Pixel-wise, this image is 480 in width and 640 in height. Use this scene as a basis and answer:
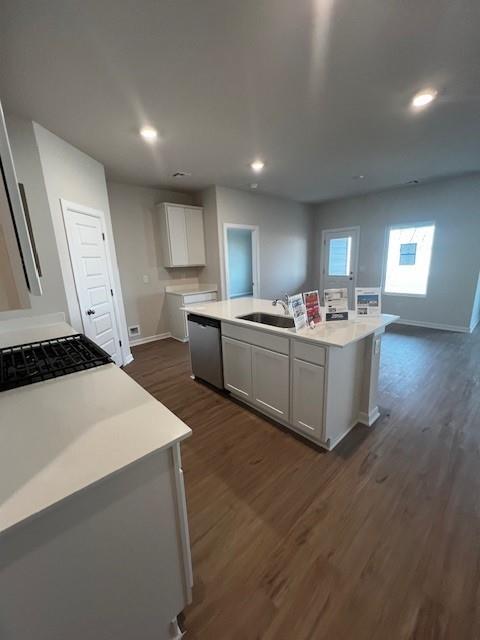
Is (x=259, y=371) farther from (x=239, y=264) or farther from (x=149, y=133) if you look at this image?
(x=239, y=264)

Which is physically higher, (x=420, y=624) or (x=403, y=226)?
(x=403, y=226)

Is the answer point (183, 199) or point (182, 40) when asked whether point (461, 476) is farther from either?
point (183, 199)

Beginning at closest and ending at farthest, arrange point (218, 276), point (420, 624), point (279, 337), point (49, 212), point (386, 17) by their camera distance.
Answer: point (420, 624)
point (386, 17)
point (279, 337)
point (49, 212)
point (218, 276)

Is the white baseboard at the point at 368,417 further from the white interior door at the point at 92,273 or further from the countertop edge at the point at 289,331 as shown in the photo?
the white interior door at the point at 92,273

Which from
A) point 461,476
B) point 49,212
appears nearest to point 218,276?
point 49,212

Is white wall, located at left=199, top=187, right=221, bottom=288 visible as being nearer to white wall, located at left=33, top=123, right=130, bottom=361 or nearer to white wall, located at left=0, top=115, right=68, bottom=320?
white wall, located at left=33, top=123, right=130, bottom=361

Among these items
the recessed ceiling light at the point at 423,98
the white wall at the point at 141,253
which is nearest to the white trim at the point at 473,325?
the recessed ceiling light at the point at 423,98

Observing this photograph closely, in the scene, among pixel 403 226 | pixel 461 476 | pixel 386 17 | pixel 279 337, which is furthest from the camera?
pixel 403 226

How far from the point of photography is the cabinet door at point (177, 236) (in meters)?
4.39

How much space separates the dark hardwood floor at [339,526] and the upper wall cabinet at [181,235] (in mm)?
2918

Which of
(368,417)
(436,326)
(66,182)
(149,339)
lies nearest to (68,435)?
(368,417)

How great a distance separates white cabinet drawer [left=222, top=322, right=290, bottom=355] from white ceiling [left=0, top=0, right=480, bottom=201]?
1872 mm

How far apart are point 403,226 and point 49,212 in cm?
574

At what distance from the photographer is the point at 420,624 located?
1.06 meters
